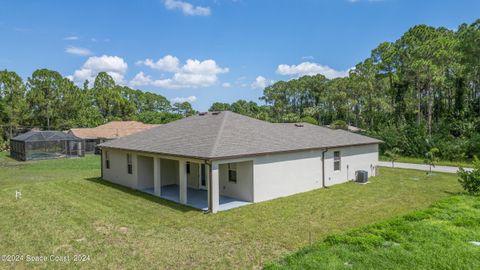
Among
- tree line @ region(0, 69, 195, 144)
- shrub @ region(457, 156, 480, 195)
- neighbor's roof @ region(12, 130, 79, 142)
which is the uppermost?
tree line @ region(0, 69, 195, 144)

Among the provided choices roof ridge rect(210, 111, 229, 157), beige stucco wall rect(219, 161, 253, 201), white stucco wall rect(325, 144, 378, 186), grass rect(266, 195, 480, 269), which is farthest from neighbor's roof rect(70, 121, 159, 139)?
grass rect(266, 195, 480, 269)

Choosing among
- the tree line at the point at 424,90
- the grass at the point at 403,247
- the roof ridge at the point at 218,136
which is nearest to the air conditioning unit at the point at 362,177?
the grass at the point at 403,247

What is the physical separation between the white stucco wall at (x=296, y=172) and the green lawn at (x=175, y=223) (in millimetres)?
535

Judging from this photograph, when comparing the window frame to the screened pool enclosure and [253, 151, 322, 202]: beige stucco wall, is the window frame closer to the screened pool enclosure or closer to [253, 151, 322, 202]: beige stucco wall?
[253, 151, 322, 202]: beige stucco wall

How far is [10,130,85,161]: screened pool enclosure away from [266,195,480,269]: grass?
29.6 m

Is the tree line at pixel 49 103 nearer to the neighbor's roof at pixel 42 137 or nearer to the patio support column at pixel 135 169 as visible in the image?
the neighbor's roof at pixel 42 137

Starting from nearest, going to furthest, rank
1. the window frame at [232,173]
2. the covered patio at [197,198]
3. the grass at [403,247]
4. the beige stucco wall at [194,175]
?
the grass at [403,247]
the covered patio at [197,198]
the window frame at [232,173]
the beige stucco wall at [194,175]

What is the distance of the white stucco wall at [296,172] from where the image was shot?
38.8ft

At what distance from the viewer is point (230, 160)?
10.8m

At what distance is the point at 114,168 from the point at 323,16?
52.0 ft

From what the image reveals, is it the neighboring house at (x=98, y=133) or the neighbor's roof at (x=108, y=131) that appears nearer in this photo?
the neighboring house at (x=98, y=133)

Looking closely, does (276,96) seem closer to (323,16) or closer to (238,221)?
(323,16)

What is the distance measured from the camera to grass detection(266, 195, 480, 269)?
5.54 m

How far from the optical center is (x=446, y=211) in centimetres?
885
